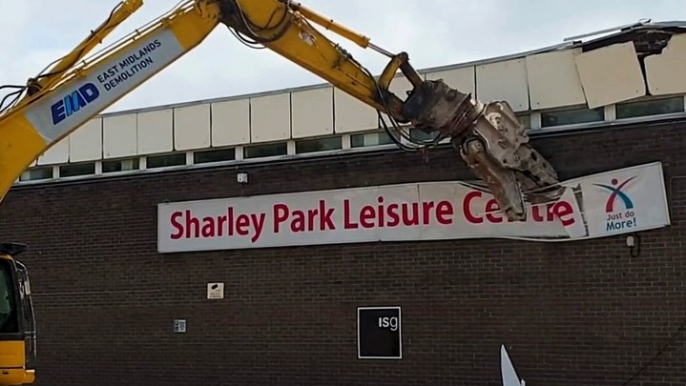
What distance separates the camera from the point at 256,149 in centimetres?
1695

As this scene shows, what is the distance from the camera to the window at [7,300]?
10859mm

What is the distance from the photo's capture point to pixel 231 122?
55.9 feet

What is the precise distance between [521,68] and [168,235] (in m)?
6.65

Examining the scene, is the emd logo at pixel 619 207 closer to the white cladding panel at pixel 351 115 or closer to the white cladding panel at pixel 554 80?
the white cladding panel at pixel 554 80

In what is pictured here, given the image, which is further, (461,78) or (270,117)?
(270,117)

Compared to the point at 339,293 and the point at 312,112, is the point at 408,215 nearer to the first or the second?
the point at 339,293

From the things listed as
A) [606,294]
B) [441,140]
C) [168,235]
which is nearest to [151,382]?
[168,235]

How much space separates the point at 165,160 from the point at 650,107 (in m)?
8.26

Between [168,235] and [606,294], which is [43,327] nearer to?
[168,235]

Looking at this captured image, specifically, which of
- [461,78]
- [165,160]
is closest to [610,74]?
[461,78]

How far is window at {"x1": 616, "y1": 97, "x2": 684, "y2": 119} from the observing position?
543 inches

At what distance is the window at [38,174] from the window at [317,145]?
5277 millimetres

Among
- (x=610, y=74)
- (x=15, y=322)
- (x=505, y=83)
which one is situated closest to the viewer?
(x=15, y=322)

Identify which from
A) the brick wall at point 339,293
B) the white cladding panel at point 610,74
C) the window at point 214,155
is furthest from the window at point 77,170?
the white cladding panel at point 610,74
